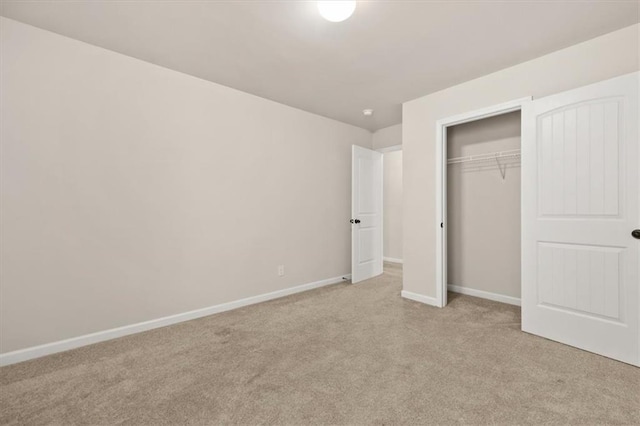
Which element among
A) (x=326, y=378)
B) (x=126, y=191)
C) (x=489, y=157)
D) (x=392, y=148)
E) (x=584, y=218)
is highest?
(x=392, y=148)

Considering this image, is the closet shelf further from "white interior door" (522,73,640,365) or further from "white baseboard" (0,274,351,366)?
"white baseboard" (0,274,351,366)

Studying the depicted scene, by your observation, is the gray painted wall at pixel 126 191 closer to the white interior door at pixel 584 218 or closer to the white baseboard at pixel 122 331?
the white baseboard at pixel 122 331

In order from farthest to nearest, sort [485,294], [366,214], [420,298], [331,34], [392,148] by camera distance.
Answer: [392,148] → [366,214] → [485,294] → [420,298] → [331,34]

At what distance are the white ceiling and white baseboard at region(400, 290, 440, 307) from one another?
2442mm

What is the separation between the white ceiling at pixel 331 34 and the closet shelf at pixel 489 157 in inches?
39.1

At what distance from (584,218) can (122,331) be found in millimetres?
4060

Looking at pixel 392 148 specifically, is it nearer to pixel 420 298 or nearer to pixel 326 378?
pixel 420 298

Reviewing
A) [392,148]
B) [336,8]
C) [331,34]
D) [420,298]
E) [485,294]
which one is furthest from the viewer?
[392,148]

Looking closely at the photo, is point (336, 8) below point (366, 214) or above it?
above

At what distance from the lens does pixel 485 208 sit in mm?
3594

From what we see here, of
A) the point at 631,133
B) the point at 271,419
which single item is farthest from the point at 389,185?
the point at 271,419

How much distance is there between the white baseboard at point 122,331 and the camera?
2.17 m

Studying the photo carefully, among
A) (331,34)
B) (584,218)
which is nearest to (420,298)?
(584,218)

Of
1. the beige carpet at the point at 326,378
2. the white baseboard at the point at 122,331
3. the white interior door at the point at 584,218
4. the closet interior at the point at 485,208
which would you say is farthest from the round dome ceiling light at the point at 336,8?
the white baseboard at the point at 122,331
